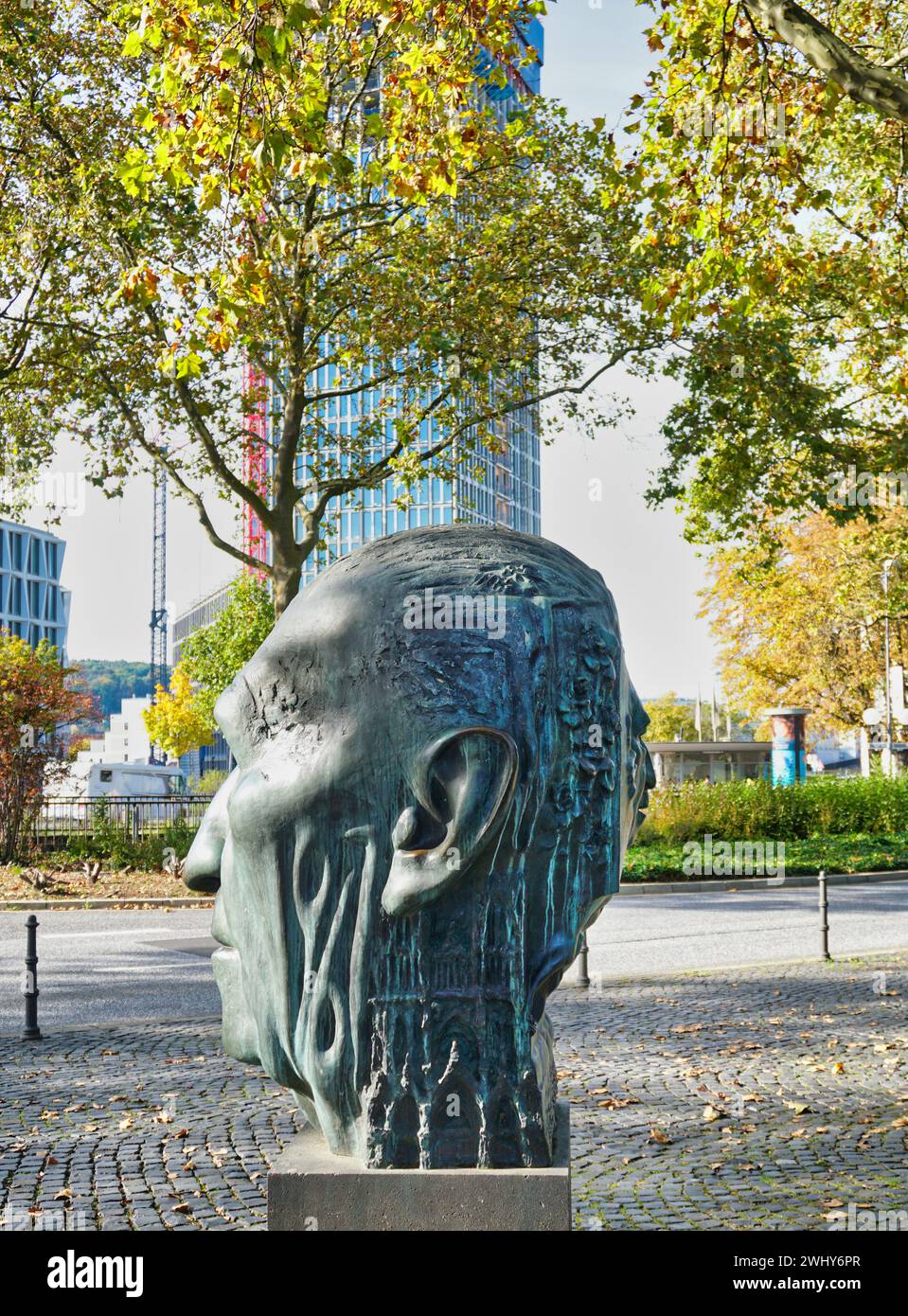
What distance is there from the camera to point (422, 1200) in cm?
283

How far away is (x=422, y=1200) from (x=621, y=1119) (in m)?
4.13

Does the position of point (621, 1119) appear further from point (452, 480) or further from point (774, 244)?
point (452, 480)

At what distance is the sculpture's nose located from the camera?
10.6ft

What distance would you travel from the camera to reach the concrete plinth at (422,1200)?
9.26 ft

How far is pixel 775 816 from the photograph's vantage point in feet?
81.5

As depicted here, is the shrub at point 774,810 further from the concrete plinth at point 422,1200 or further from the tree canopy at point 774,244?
the concrete plinth at point 422,1200

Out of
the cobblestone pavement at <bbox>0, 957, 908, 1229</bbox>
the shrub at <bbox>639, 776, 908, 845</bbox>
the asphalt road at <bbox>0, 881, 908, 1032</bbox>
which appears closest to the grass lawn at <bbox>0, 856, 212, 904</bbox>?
the asphalt road at <bbox>0, 881, 908, 1032</bbox>

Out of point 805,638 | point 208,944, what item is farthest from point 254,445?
point 805,638

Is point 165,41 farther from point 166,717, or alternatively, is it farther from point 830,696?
point 166,717

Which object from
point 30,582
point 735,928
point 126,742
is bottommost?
point 735,928

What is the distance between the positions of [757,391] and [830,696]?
30367 mm
